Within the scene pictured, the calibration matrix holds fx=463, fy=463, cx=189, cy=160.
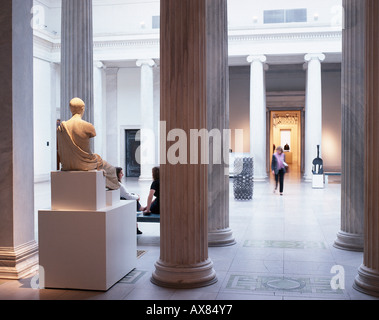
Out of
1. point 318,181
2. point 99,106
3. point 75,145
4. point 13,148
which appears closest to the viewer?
point 75,145

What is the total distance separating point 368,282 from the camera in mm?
5391

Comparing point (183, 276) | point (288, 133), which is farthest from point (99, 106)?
point (288, 133)

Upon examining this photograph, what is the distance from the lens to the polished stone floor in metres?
5.38

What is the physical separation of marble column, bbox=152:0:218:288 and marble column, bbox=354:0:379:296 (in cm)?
190

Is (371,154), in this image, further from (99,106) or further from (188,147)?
(99,106)

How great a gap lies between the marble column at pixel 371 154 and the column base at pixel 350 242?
7.59ft

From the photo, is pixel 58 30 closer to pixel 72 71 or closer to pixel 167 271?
pixel 72 71

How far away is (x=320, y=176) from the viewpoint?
19047 mm

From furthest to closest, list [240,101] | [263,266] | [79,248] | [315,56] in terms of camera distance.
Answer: [240,101]
[315,56]
[263,266]
[79,248]

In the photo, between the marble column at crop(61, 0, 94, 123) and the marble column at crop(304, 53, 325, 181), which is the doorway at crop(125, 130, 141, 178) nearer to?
the marble column at crop(304, 53, 325, 181)

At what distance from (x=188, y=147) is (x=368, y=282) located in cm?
264

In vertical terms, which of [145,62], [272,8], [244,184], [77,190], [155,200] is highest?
[272,8]

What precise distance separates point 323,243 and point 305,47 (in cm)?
1728

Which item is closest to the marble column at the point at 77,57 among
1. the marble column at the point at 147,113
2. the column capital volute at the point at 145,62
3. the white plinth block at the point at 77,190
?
the white plinth block at the point at 77,190
